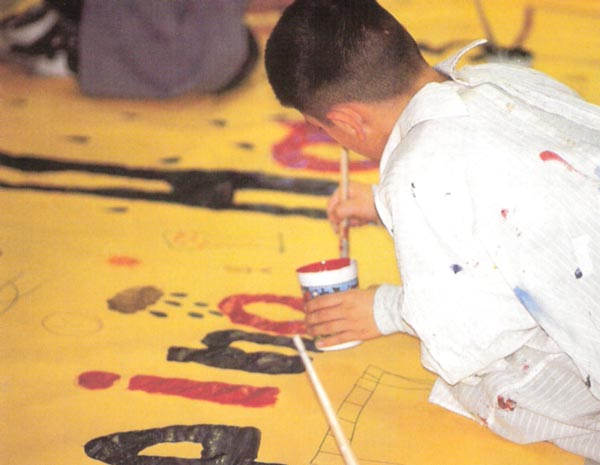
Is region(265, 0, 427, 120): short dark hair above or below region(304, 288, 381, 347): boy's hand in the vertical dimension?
above

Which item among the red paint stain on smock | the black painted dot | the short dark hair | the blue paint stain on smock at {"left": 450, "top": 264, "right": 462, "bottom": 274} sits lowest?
the black painted dot

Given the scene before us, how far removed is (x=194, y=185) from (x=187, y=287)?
36cm

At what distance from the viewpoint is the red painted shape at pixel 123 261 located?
1423mm

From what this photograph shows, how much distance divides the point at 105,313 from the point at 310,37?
20.7 inches

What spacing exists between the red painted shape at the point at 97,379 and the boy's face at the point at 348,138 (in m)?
0.42

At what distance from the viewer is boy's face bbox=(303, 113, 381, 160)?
1.12 meters

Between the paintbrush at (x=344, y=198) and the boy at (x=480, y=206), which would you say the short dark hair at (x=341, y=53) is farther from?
the paintbrush at (x=344, y=198)

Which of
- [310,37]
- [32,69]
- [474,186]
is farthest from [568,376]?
[32,69]

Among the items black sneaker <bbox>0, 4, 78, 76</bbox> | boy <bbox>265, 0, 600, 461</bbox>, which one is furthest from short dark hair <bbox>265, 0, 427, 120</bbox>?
black sneaker <bbox>0, 4, 78, 76</bbox>

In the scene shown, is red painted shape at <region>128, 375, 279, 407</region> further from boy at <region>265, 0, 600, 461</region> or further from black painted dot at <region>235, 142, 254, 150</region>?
black painted dot at <region>235, 142, 254, 150</region>

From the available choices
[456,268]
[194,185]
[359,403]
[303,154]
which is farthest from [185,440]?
[303,154]

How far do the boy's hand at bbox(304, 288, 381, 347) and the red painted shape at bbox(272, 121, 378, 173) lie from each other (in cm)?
61

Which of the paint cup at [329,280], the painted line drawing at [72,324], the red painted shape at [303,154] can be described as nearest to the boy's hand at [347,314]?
the paint cup at [329,280]

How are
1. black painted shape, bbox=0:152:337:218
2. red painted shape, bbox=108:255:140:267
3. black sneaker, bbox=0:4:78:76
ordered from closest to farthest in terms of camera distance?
red painted shape, bbox=108:255:140:267, black painted shape, bbox=0:152:337:218, black sneaker, bbox=0:4:78:76
